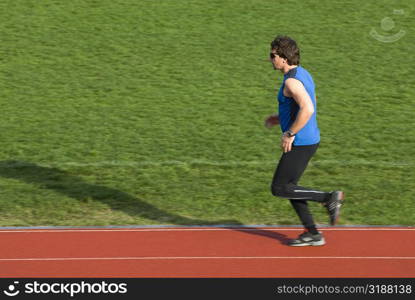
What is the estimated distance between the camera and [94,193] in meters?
10.6

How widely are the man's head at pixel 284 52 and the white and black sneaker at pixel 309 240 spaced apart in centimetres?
170

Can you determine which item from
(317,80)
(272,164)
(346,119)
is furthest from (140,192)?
(317,80)

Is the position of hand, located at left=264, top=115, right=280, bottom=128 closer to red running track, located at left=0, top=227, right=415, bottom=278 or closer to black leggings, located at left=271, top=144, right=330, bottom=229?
black leggings, located at left=271, top=144, right=330, bottom=229

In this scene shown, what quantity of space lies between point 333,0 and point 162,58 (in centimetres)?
460

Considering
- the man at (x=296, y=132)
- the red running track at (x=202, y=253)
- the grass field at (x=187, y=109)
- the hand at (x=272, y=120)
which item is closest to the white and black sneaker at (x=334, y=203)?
the man at (x=296, y=132)

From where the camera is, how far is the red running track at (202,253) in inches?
324

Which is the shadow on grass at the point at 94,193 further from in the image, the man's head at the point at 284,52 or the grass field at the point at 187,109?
the man's head at the point at 284,52

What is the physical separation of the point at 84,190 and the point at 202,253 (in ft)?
8.35

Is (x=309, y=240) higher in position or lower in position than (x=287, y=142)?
lower

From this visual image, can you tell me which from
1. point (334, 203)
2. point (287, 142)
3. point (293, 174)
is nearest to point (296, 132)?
point (287, 142)

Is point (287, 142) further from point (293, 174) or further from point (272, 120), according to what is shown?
point (272, 120)

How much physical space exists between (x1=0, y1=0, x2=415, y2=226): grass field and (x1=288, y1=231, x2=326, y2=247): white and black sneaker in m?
0.93

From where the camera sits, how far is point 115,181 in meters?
11.1

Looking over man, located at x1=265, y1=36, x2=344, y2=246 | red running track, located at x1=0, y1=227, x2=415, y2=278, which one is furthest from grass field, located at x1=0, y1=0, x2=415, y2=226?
man, located at x1=265, y1=36, x2=344, y2=246
